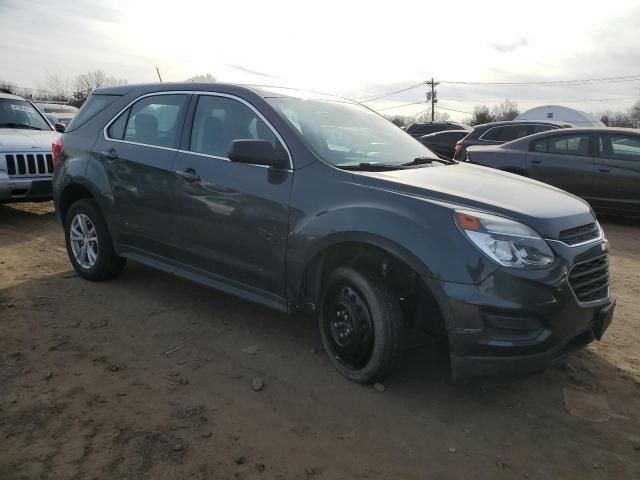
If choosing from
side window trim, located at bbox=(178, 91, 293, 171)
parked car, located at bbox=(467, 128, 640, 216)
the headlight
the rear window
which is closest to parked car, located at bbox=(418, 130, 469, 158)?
parked car, located at bbox=(467, 128, 640, 216)

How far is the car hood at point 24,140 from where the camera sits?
7.70 metres

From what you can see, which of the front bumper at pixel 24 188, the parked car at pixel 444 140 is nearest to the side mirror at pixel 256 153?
the front bumper at pixel 24 188

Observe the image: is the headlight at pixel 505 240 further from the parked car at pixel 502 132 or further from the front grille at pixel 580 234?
the parked car at pixel 502 132

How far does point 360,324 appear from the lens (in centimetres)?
329

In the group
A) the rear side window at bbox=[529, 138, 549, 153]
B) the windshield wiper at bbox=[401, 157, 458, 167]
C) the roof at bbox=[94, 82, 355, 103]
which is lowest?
the rear side window at bbox=[529, 138, 549, 153]

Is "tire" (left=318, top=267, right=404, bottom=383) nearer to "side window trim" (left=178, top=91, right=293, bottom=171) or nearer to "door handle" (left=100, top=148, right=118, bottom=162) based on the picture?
"side window trim" (left=178, top=91, right=293, bottom=171)

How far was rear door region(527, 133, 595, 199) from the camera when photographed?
335 inches

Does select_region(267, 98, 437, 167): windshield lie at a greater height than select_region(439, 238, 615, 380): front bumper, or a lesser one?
greater

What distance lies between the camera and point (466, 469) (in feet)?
8.70

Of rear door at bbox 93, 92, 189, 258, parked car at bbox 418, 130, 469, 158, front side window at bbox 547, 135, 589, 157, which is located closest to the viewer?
rear door at bbox 93, 92, 189, 258

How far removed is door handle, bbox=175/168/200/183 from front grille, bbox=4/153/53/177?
472 centimetres

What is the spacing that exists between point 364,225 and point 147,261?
226 centimetres

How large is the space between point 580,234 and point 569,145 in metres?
6.33

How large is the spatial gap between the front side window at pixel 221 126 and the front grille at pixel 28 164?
4719mm
